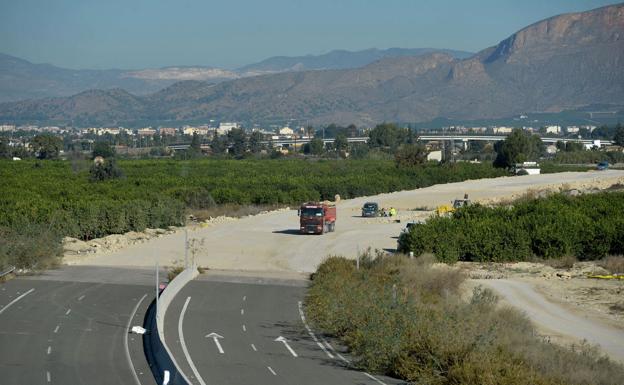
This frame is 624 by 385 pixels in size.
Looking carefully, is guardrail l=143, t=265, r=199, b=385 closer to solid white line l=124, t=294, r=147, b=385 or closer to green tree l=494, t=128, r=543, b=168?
solid white line l=124, t=294, r=147, b=385

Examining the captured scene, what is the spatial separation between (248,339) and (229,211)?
50673 millimetres

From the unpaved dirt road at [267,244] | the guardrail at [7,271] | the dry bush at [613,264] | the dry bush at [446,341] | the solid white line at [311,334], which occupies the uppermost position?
the dry bush at [446,341]

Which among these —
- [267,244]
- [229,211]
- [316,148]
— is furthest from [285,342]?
[316,148]

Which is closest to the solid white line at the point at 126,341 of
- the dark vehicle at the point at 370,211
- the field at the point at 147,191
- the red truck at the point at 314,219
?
the field at the point at 147,191

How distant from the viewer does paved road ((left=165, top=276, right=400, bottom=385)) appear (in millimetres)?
24406

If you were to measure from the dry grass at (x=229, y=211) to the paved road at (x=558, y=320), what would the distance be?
116ft

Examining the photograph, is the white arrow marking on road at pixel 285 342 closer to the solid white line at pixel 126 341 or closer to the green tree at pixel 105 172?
the solid white line at pixel 126 341

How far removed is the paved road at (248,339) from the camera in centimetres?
2441

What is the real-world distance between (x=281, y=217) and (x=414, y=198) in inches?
880

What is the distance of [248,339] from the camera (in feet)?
96.2

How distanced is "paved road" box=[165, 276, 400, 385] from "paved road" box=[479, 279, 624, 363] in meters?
7.41

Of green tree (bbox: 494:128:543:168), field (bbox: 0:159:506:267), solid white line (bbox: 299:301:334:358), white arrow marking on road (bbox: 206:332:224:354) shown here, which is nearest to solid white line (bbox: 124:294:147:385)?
white arrow marking on road (bbox: 206:332:224:354)

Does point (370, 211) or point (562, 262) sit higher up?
point (562, 262)

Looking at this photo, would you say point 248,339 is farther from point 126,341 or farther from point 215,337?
point 126,341
